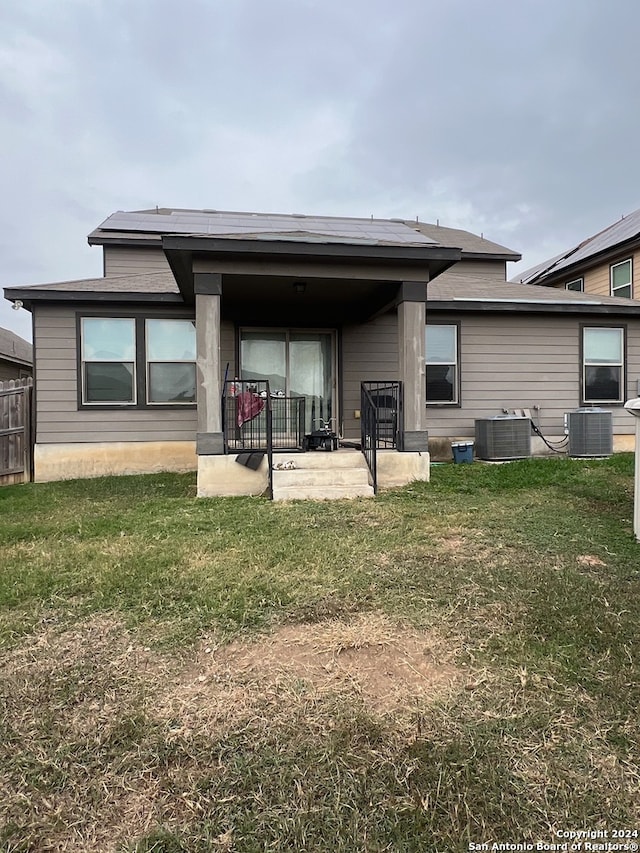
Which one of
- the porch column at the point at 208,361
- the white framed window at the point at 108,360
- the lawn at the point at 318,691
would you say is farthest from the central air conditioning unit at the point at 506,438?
the white framed window at the point at 108,360

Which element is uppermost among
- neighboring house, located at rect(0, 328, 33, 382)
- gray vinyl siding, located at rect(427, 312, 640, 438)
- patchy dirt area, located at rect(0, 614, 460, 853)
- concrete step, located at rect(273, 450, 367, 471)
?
neighboring house, located at rect(0, 328, 33, 382)

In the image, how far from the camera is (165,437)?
30.0ft

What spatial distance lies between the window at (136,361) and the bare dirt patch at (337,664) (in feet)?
22.6

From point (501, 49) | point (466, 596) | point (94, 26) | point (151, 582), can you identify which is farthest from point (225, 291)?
point (501, 49)

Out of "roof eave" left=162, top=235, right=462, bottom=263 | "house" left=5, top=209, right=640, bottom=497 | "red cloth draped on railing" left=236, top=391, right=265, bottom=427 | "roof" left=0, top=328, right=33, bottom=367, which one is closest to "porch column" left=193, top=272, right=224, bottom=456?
"house" left=5, top=209, right=640, bottom=497

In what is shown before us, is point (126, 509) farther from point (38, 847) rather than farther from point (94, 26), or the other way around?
point (94, 26)

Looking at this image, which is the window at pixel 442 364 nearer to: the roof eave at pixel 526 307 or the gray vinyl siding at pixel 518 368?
the gray vinyl siding at pixel 518 368

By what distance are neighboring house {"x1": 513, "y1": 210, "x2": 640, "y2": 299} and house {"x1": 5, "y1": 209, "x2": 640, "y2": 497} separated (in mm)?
4274

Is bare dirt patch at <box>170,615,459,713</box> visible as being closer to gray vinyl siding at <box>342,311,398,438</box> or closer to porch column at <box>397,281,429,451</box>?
porch column at <box>397,281,429,451</box>

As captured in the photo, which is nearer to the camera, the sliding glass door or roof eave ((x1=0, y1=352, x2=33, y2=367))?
the sliding glass door

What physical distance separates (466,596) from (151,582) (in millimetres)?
2060

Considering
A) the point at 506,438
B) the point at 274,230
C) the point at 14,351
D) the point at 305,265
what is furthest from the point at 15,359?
the point at 506,438

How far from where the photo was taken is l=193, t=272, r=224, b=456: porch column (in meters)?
6.57

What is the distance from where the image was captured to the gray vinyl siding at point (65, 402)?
341 inches
